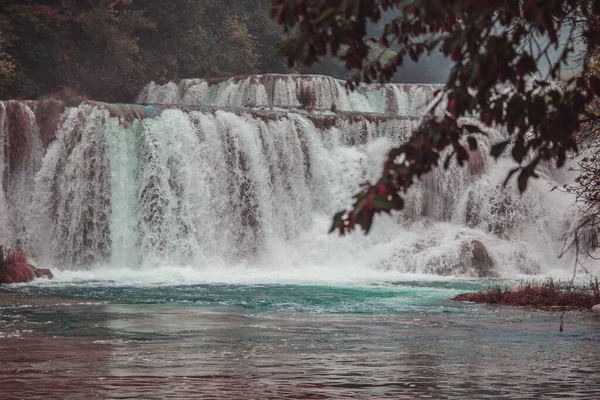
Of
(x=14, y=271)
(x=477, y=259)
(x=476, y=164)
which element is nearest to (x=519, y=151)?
(x=14, y=271)

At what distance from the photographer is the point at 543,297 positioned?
61.5ft

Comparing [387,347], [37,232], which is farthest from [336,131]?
[387,347]

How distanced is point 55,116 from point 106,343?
17.8 meters

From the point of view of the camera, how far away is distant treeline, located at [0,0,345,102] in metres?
41.5

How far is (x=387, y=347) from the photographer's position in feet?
40.1

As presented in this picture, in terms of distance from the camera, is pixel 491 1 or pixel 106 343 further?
pixel 106 343

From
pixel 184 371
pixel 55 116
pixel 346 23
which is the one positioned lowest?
pixel 184 371

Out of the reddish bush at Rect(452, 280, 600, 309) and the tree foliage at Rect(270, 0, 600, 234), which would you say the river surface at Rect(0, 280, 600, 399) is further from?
the tree foliage at Rect(270, 0, 600, 234)

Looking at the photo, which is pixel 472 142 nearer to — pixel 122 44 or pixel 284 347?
pixel 284 347

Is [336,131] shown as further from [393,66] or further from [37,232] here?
[393,66]

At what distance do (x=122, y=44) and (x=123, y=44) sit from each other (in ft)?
0.16

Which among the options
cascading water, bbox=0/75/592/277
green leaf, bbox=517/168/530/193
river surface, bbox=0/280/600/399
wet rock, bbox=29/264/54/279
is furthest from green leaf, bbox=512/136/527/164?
cascading water, bbox=0/75/592/277

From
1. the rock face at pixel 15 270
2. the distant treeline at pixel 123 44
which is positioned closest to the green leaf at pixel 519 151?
the rock face at pixel 15 270

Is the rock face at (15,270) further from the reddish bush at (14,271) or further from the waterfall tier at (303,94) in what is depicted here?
the waterfall tier at (303,94)
